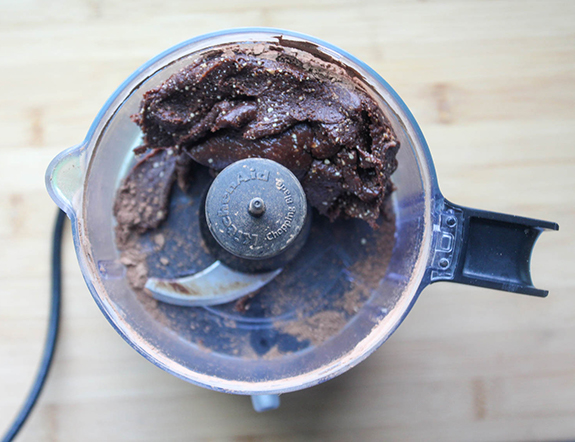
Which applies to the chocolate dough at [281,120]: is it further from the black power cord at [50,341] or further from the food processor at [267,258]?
the black power cord at [50,341]

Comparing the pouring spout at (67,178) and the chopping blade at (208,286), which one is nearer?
the pouring spout at (67,178)

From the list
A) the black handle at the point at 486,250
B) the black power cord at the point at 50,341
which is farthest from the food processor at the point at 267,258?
the black power cord at the point at 50,341

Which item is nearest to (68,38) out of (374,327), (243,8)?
(243,8)

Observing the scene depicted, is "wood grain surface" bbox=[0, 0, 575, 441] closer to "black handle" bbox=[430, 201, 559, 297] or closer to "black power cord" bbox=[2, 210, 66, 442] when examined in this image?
"black power cord" bbox=[2, 210, 66, 442]

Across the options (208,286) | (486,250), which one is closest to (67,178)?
(208,286)

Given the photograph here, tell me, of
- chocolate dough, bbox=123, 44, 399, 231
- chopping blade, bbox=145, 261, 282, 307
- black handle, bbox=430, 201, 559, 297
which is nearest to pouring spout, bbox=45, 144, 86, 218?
chocolate dough, bbox=123, 44, 399, 231

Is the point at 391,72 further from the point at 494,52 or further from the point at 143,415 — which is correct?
the point at 143,415

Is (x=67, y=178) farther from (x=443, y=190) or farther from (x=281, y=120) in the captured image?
(x=443, y=190)
